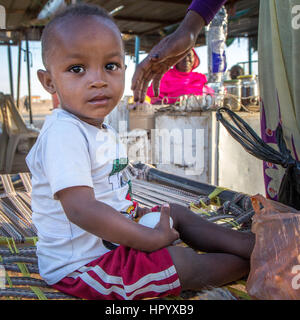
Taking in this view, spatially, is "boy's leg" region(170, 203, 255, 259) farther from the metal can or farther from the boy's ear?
Result: the metal can

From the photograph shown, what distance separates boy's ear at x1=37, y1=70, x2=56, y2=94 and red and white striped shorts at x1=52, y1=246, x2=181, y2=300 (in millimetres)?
489

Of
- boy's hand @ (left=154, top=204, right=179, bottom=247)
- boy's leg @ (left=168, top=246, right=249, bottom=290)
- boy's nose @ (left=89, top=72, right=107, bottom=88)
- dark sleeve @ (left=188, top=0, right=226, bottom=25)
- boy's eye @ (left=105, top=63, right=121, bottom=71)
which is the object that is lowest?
boy's leg @ (left=168, top=246, right=249, bottom=290)

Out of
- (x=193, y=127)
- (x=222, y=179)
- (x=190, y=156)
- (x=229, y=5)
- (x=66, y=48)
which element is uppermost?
(x=229, y=5)

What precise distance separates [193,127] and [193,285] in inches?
83.6

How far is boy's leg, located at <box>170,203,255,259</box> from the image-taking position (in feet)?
3.08

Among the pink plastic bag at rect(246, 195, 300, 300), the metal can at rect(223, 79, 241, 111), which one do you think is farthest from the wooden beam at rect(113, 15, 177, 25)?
the pink plastic bag at rect(246, 195, 300, 300)

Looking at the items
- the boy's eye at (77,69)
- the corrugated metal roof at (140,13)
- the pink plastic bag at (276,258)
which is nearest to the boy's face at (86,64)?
the boy's eye at (77,69)

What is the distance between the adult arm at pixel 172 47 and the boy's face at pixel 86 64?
582 mm

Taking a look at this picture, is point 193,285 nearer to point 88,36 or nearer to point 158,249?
point 158,249

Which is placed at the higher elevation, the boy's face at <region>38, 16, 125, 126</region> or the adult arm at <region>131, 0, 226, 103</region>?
the adult arm at <region>131, 0, 226, 103</region>

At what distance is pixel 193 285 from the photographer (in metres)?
0.85

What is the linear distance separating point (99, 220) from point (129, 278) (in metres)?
0.15

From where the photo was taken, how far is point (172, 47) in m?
1.49
